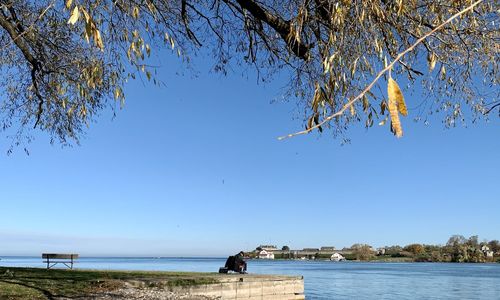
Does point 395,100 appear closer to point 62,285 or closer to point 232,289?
point 62,285

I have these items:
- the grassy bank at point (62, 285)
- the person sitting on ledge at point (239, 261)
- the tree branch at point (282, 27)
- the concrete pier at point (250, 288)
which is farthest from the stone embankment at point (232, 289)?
the tree branch at point (282, 27)

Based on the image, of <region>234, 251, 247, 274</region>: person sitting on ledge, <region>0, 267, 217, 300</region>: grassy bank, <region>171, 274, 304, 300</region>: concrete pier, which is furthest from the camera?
<region>234, 251, 247, 274</region>: person sitting on ledge

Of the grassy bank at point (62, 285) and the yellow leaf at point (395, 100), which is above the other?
the yellow leaf at point (395, 100)

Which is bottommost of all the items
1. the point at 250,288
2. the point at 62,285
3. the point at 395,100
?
the point at 250,288

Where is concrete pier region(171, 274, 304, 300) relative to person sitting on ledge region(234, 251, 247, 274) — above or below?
below

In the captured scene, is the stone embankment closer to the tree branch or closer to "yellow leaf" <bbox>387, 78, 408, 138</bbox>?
the tree branch

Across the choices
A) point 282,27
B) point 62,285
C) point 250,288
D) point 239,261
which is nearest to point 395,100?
point 282,27

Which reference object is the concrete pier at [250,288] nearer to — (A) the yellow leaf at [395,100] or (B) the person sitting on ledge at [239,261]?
(B) the person sitting on ledge at [239,261]

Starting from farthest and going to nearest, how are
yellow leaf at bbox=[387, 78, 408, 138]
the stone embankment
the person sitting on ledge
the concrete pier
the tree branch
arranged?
1. the person sitting on ledge
2. the concrete pier
3. the stone embankment
4. the tree branch
5. yellow leaf at bbox=[387, 78, 408, 138]

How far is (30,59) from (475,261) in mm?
193502

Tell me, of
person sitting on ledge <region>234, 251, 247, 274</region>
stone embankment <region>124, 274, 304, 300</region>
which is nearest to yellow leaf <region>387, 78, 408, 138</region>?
stone embankment <region>124, 274, 304, 300</region>

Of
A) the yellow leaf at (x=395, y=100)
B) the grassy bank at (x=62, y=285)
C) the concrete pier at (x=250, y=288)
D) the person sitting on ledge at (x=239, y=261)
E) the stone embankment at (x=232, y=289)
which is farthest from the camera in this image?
the person sitting on ledge at (x=239, y=261)

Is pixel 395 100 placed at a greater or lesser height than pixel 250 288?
greater

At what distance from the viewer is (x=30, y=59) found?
36.2ft
